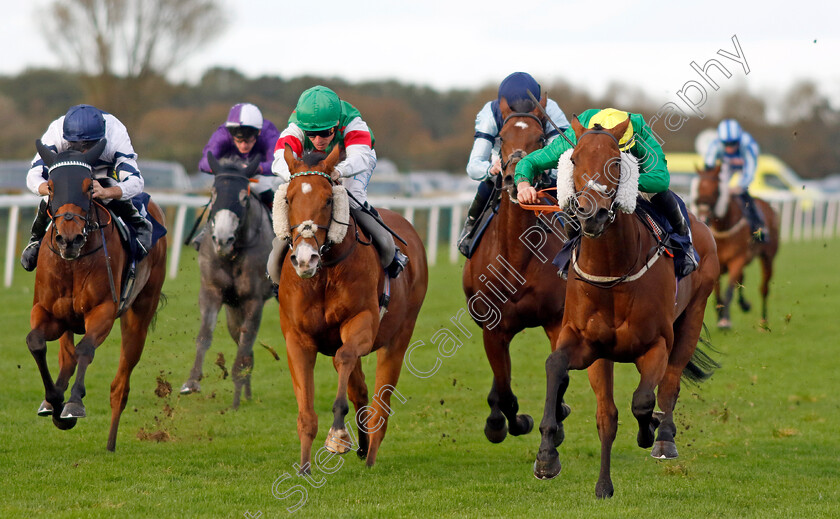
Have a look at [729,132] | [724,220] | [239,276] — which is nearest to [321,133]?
[239,276]

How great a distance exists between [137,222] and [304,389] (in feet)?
5.69

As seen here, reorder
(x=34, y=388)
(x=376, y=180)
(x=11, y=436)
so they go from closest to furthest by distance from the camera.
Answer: (x=11, y=436) < (x=34, y=388) < (x=376, y=180)

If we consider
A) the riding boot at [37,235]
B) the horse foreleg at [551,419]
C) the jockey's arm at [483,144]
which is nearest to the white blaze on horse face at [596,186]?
the horse foreleg at [551,419]

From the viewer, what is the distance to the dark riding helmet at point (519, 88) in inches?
233

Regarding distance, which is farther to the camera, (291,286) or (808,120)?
(808,120)

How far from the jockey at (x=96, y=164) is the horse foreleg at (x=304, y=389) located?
4.65 ft

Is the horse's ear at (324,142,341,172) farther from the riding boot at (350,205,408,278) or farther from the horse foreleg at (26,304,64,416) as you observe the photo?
the horse foreleg at (26,304,64,416)

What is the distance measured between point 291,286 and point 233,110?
3.19 metres

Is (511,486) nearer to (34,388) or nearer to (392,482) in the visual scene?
(392,482)

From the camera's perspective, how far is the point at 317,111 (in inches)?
215

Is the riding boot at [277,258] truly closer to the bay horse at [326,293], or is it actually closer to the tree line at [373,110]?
the bay horse at [326,293]

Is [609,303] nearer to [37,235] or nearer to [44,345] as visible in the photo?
[44,345]

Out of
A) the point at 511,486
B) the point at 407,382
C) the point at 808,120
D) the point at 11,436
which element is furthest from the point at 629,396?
the point at 808,120

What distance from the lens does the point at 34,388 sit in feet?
25.9
